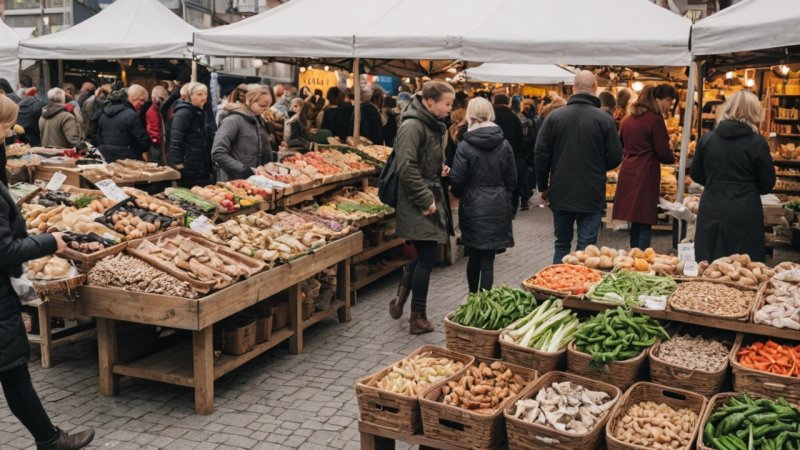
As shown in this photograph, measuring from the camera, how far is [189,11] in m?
25.6

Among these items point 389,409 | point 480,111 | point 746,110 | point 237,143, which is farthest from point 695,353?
point 237,143

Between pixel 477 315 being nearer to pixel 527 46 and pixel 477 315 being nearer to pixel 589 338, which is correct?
pixel 589 338

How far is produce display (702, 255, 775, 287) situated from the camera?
5.05m

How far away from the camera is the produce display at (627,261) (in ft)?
18.1

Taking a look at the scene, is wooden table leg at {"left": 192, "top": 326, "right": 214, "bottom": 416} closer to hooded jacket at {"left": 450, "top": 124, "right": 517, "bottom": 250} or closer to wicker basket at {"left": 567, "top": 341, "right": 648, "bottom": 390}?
wicker basket at {"left": 567, "top": 341, "right": 648, "bottom": 390}

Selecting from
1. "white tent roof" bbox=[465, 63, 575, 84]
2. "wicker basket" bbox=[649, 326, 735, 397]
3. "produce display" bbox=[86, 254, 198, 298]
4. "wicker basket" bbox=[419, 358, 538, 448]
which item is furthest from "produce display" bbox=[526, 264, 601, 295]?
"white tent roof" bbox=[465, 63, 575, 84]

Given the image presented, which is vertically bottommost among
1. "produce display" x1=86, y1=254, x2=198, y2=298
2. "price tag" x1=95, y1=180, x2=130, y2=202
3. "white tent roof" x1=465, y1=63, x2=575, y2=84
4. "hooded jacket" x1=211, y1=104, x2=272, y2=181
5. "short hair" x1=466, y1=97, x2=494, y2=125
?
"produce display" x1=86, y1=254, x2=198, y2=298

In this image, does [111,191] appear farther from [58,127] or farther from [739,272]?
[58,127]

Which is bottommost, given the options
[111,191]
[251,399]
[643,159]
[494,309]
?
[251,399]

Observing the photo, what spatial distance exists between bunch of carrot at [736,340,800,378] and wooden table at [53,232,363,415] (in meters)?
3.21

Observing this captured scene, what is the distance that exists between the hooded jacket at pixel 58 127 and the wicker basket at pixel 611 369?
8984 mm

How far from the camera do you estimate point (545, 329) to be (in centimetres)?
448

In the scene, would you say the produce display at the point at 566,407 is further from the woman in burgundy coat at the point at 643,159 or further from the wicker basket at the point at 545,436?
the woman in burgundy coat at the point at 643,159

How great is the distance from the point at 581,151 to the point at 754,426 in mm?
4193
